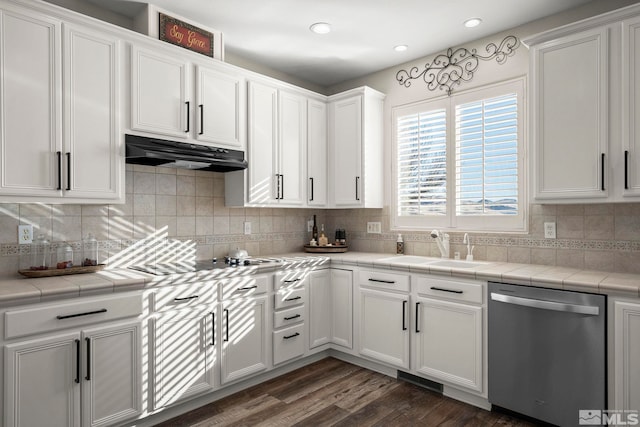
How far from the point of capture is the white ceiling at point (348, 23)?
8.93ft

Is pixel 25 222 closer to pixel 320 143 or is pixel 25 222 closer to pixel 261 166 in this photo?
pixel 261 166

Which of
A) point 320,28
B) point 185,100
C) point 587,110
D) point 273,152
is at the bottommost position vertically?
point 273,152

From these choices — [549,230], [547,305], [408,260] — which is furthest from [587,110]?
[408,260]

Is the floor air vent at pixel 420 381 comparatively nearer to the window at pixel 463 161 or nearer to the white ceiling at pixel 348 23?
the window at pixel 463 161

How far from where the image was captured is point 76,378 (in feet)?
6.78

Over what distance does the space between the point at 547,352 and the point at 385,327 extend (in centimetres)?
116

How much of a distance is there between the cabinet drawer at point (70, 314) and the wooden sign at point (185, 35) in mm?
1774

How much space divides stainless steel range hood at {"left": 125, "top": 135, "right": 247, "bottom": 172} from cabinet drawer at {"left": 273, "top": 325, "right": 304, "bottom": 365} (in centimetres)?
136

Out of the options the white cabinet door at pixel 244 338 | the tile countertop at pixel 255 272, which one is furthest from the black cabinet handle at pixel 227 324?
the tile countertop at pixel 255 272

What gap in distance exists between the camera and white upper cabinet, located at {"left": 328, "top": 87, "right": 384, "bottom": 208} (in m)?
3.71

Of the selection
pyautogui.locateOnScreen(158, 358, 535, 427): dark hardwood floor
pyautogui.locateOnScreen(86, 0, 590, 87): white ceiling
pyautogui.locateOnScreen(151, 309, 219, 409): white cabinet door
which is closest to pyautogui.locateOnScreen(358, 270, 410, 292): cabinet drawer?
pyautogui.locateOnScreen(158, 358, 535, 427): dark hardwood floor

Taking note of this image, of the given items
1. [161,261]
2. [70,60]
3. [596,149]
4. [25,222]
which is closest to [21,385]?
[25,222]

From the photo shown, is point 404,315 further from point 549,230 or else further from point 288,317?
point 549,230

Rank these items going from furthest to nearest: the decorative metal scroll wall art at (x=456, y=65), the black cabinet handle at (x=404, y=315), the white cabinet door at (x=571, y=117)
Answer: the decorative metal scroll wall art at (x=456, y=65) < the black cabinet handle at (x=404, y=315) < the white cabinet door at (x=571, y=117)
